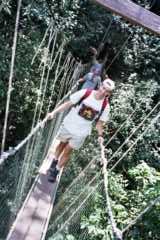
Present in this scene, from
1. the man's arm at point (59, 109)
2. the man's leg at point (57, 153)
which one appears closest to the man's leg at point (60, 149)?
the man's leg at point (57, 153)

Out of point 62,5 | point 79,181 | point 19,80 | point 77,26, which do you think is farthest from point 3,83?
point 77,26

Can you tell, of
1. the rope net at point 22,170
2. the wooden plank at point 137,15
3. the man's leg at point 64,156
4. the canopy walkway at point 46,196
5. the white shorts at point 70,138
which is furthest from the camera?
the rope net at point 22,170

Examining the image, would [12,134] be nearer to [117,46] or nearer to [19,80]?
[19,80]

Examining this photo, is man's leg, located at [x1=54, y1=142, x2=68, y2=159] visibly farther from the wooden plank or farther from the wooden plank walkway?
the wooden plank

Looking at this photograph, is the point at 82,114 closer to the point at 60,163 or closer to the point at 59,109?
the point at 59,109

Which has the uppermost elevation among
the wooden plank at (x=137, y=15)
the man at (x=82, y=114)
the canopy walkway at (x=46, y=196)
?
the wooden plank at (x=137, y=15)

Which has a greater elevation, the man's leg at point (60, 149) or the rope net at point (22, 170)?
the man's leg at point (60, 149)

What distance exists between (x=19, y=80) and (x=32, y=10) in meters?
0.77

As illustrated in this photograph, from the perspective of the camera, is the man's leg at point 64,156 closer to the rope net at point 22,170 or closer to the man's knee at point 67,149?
the man's knee at point 67,149

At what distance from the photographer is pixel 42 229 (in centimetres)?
273

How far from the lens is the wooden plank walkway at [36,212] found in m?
2.59

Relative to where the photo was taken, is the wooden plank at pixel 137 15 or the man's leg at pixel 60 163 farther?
the man's leg at pixel 60 163

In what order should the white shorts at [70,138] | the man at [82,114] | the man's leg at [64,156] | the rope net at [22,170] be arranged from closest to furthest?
the man at [82,114] < the white shorts at [70,138] < the man's leg at [64,156] < the rope net at [22,170]

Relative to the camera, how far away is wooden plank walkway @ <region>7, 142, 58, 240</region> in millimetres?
2592
